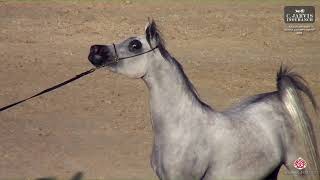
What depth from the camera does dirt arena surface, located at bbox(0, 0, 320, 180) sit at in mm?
11625

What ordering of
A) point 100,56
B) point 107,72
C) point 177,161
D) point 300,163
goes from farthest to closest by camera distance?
1. point 107,72
2. point 300,163
3. point 100,56
4. point 177,161

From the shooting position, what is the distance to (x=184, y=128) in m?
6.96

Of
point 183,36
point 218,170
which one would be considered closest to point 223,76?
point 183,36

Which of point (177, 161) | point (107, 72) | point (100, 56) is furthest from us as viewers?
point (107, 72)

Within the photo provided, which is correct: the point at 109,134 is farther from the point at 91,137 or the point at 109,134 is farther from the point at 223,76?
the point at 223,76

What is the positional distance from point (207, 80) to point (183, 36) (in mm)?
4067

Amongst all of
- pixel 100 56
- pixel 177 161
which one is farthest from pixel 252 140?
pixel 100 56

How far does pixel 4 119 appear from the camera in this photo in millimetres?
13227

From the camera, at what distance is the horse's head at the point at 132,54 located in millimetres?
6918

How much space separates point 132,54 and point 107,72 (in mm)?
8944

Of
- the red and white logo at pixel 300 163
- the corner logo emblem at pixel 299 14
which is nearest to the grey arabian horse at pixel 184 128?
the red and white logo at pixel 300 163

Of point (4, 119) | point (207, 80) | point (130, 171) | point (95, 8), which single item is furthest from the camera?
point (95, 8)

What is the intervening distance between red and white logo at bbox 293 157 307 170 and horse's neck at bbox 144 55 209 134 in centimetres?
115

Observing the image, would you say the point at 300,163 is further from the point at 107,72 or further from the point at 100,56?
the point at 107,72
